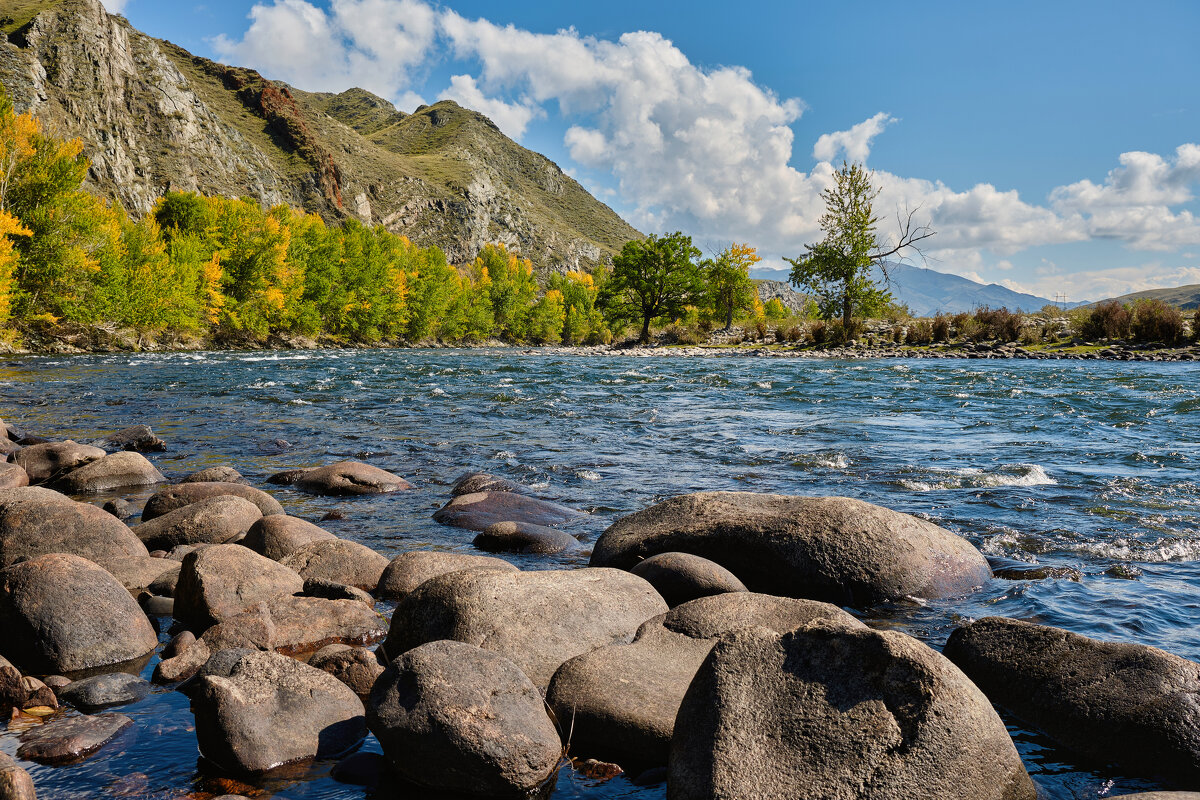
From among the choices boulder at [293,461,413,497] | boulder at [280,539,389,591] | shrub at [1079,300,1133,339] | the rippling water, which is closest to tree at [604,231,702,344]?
shrub at [1079,300,1133,339]

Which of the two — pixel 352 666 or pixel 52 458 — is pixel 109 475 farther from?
pixel 352 666

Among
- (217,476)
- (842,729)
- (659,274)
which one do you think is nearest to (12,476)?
(217,476)

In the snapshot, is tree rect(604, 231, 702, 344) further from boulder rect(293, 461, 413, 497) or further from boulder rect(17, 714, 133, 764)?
boulder rect(17, 714, 133, 764)

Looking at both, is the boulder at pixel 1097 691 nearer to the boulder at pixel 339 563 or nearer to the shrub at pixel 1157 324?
the boulder at pixel 339 563

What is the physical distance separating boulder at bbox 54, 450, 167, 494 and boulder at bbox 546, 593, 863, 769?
820 centimetres

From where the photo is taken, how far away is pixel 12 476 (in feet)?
28.1

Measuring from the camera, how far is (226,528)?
6906 mm

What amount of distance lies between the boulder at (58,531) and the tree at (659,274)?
57541mm

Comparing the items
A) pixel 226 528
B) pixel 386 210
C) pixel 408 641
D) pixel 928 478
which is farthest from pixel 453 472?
pixel 386 210

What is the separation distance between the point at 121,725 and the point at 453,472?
23.0ft

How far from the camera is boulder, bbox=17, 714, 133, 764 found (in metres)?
3.16

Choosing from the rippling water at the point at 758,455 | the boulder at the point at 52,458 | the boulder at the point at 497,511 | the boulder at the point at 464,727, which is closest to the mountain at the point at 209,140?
the rippling water at the point at 758,455

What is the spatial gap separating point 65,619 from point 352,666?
195 cm

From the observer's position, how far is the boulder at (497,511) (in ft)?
25.5
